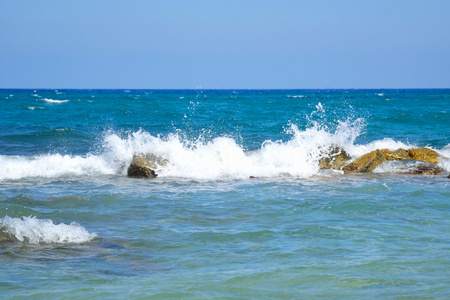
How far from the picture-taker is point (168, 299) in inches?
169

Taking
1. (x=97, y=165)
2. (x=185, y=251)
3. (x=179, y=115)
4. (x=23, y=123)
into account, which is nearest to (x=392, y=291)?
(x=185, y=251)

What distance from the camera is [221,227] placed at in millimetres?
6512

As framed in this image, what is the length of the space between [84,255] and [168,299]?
153 centimetres

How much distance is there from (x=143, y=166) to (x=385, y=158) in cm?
543

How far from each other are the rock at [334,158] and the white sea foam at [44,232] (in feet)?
22.3

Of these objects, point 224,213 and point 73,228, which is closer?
point 73,228

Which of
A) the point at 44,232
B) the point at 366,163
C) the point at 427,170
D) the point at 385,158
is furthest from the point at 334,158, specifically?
the point at 44,232

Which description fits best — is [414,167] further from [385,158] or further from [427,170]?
[385,158]

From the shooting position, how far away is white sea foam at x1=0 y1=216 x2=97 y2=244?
5.95 meters

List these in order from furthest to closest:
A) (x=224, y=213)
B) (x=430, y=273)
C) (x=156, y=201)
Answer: (x=156, y=201), (x=224, y=213), (x=430, y=273)

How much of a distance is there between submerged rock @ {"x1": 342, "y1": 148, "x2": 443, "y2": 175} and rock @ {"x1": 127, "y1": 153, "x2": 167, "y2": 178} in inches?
163

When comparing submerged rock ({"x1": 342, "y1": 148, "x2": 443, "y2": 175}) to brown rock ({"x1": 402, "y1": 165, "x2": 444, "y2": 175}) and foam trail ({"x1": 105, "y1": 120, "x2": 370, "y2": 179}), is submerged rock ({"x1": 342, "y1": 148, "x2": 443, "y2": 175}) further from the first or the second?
foam trail ({"x1": 105, "y1": 120, "x2": 370, "y2": 179})

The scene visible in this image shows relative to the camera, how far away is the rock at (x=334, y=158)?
459 inches

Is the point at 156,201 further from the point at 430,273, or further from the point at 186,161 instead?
the point at 430,273
